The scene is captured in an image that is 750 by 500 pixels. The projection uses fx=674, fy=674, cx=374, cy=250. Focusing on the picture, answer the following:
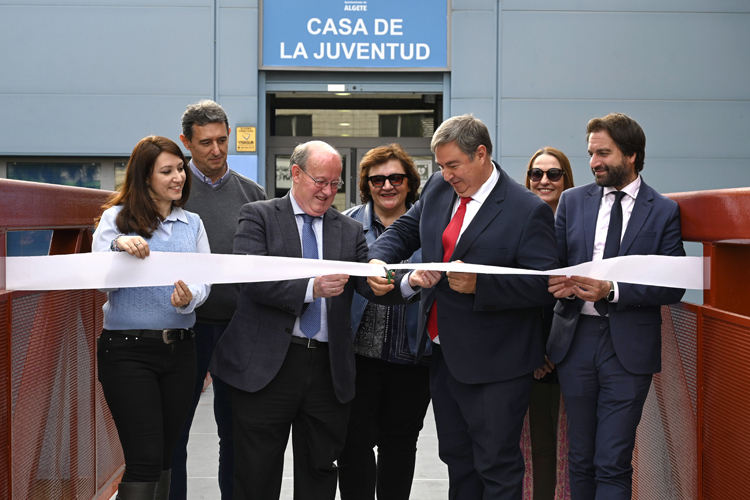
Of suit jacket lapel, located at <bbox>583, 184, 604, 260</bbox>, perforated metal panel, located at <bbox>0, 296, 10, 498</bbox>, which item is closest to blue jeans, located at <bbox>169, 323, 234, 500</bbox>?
perforated metal panel, located at <bbox>0, 296, 10, 498</bbox>

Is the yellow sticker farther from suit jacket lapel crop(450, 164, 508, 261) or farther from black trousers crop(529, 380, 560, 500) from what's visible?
suit jacket lapel crop(450, 164, 508, 261)

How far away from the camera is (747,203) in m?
2.37

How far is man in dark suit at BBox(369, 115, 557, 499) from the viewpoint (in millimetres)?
2832

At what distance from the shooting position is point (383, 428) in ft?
11.8

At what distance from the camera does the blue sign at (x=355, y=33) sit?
9141mm

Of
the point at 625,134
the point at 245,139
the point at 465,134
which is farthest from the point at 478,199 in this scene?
the point at 245,139

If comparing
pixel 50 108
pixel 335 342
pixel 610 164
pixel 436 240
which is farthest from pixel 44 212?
pixel 50 108

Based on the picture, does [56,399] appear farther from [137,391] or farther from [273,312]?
[273,312]

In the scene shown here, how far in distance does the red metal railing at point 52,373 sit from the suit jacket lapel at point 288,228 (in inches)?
37.2

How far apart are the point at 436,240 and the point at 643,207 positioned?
894 mm

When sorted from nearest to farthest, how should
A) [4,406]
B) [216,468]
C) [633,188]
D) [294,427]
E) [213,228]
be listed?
[4,406], [633,188], [294,427], [213,228], [216,468]

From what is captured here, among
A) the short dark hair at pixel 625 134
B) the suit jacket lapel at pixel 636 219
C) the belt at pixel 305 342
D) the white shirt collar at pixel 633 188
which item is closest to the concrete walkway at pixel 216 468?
the belt at pixel 305 342

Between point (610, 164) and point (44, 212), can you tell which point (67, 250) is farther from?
point (610, 164)

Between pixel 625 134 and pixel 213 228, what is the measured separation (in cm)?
207
